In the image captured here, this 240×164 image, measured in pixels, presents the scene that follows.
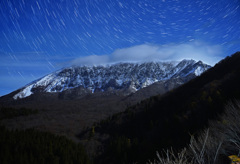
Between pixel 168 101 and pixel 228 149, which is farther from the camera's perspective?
pixel 168 101

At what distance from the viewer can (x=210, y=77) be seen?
3942 inches

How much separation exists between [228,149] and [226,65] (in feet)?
338

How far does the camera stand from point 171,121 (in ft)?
254

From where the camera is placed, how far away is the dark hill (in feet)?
193

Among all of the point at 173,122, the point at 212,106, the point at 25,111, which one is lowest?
the point at 173,122

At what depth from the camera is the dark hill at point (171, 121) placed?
2318 inches

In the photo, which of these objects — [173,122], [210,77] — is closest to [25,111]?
[173,122]

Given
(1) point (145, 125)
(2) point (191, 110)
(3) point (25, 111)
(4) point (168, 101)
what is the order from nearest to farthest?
(2) point (191, 110) → (1) point (145, 125) → (4) point (168, 101) → (3) point (25, 111)

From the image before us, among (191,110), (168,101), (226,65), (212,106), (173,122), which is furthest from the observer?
(168,101)

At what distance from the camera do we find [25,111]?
638ft

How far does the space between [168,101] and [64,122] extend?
107 m

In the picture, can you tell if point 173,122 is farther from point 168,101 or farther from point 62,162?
point 62,162

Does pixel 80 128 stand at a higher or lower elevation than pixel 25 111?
lower

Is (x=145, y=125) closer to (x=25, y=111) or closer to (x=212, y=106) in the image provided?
(x=212, y=106)
